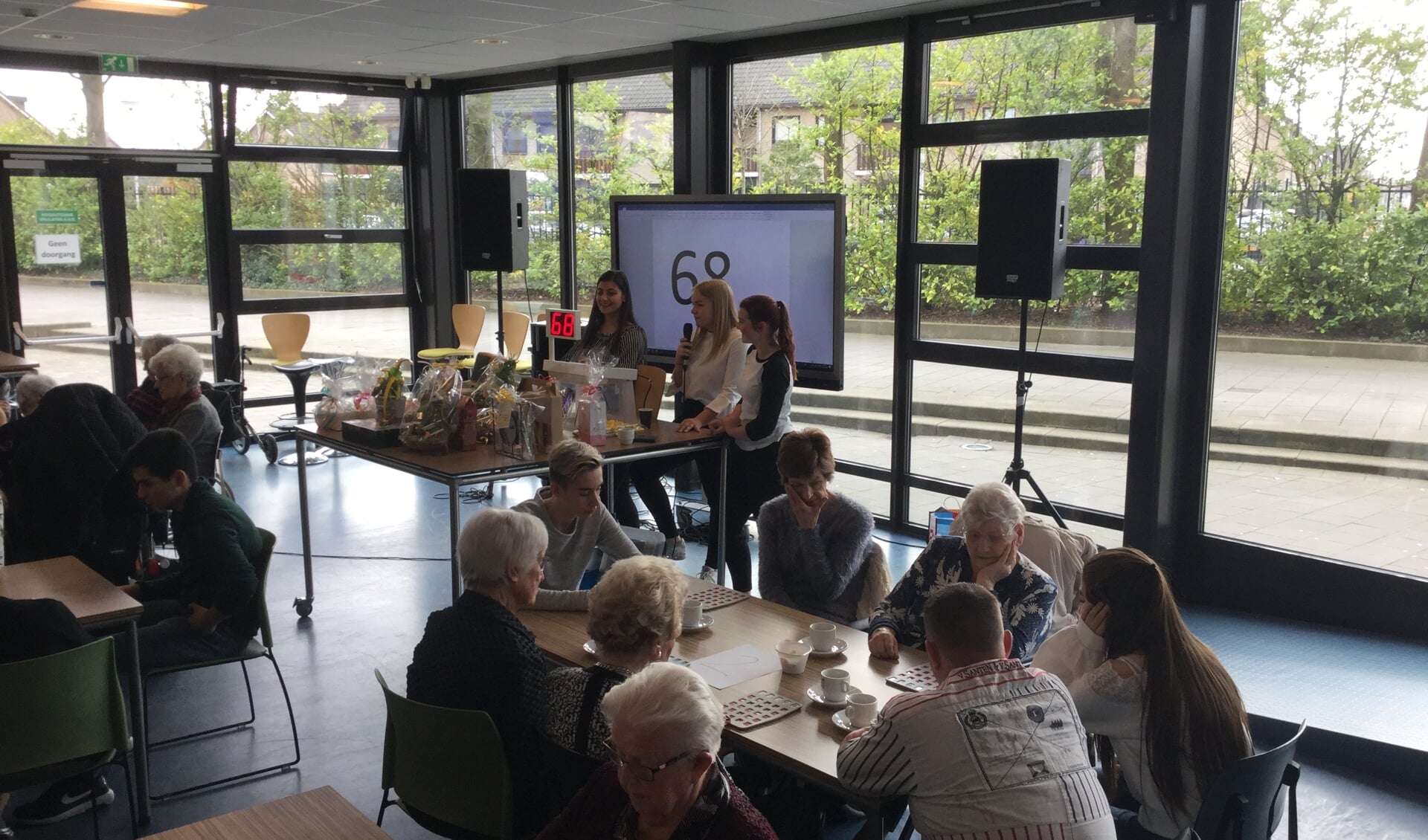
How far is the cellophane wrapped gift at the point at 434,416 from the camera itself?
16.2ft

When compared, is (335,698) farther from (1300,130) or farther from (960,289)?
(1300,130)

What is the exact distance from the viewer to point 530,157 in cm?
938

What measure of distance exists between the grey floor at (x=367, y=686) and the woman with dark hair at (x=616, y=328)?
1.26 meters

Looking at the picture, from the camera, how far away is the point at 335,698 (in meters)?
4.69

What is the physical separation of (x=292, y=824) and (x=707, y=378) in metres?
3.69

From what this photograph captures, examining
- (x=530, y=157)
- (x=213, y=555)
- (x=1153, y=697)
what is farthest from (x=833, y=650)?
(x=530, y=157)

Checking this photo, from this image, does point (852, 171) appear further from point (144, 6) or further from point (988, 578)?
point (988, 578)

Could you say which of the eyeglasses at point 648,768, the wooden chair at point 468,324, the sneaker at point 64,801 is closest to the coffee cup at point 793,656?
the eyeglasses at point 648,768

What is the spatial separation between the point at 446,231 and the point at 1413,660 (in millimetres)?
8104

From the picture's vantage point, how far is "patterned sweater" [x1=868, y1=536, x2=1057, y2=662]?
324cm

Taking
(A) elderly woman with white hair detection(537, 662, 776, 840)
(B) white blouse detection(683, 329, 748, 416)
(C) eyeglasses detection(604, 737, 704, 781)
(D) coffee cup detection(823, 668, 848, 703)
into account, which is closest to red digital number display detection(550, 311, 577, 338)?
(B) white blouse detection(683, 329, 748, 416)

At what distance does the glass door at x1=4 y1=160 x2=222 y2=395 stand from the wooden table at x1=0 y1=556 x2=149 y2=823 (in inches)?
209

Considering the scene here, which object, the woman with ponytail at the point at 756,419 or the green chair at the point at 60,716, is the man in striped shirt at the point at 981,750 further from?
the woman with ponytail at the point at 756,419

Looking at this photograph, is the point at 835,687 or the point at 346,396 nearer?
the point at 835,687
